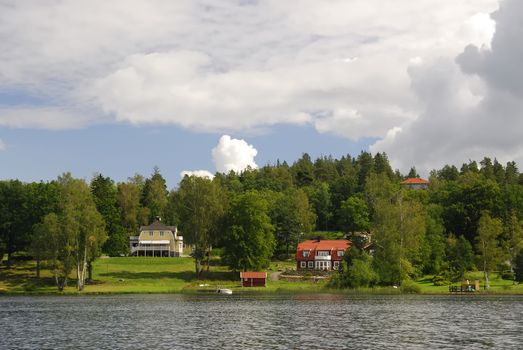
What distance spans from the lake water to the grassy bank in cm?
2603

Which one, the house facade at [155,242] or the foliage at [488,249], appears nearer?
the foliage at [488,249]

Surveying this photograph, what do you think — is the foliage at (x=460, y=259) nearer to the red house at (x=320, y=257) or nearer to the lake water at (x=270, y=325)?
the red house at (x=320, y=257)

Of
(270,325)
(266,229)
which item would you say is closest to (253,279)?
(266,229)

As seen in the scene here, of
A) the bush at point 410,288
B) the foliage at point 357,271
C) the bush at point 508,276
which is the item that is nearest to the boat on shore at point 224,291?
the foliage at point 357,271

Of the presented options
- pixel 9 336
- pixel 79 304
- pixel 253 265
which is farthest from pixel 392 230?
pixel 9 336

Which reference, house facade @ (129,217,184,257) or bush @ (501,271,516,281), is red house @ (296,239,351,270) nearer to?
house facade @ (129,217,184,257)

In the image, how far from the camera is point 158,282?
114 metres

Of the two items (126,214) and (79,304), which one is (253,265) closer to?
(79,304)

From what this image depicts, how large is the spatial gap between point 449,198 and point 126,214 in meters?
82.8

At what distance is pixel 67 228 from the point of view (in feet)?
332

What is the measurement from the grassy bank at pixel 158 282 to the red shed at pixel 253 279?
4.69ft

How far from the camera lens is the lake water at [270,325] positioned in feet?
135

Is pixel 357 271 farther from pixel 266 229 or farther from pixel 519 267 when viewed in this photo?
pixel 266 229

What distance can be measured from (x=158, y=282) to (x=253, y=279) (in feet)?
54.9
